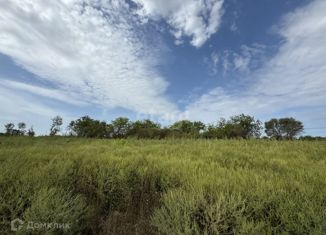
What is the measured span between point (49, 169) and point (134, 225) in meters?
2.83

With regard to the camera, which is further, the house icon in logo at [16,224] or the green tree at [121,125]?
the green tree at [121,125]

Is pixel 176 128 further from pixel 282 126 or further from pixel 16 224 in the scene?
pixel 16 224

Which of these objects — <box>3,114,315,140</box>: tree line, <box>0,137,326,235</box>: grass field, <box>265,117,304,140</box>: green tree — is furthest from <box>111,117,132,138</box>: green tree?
<box>0,137,326,235</box>: grass field

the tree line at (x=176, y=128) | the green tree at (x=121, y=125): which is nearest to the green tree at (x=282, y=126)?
the tree line at (x=176, y=128)

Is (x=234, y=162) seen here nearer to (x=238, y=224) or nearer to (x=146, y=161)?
(x=146, y=161)

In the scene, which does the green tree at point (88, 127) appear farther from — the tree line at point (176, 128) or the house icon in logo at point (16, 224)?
the house icon in logo at point (16, 224)

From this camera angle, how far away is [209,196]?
13.1ft

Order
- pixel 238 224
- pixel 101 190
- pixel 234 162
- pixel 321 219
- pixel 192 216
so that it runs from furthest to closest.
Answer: pixel 234 162 < pixel 101 190 < pixel 192 216 < pixel 238 224 < pixel 321 219

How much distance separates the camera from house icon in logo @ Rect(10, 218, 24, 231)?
3.19m

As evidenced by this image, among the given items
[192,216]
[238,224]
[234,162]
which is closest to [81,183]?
[192,216]
